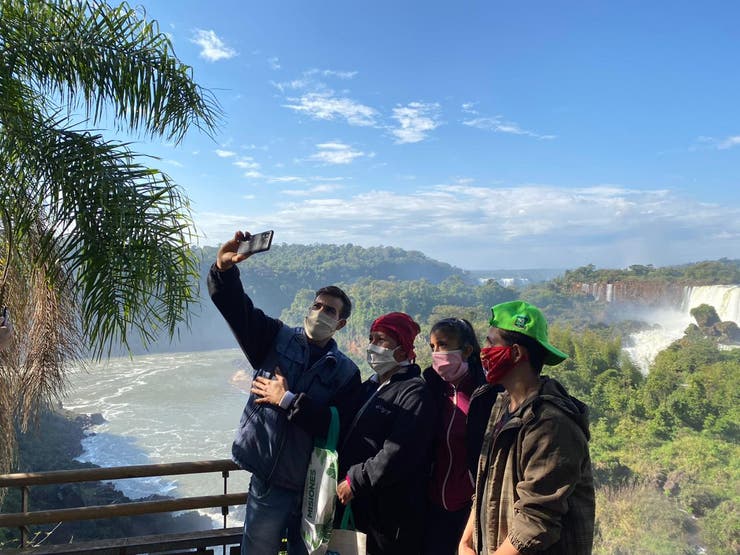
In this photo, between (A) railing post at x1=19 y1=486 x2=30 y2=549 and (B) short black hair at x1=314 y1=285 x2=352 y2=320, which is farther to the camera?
(A) railing post at x1=19 y1=486 x2=30 y2=549

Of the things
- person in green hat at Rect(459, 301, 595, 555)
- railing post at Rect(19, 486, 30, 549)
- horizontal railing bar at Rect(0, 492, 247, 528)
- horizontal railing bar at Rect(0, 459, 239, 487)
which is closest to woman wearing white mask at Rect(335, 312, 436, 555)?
person in green hat at Rect(459, 301, 595, 555)

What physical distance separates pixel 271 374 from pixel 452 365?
0.78m

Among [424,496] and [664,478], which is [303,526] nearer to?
[424,496]

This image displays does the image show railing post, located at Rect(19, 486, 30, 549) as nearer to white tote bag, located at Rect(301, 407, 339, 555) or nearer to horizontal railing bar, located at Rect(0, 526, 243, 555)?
horizontal railing bar, located at Rect(0, 526, 243, 555)

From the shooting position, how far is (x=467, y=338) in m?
2.12

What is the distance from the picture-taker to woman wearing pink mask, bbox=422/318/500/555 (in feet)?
6.33

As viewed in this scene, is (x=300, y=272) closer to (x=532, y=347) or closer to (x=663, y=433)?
(x=663, y=433)

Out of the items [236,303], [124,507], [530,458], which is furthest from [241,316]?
[530,458]

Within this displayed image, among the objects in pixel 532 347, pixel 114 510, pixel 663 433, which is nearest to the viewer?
pixel 532 347

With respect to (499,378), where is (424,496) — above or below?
below

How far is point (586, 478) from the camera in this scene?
53.6 inches

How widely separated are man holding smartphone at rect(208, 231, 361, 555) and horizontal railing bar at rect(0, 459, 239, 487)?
304mm

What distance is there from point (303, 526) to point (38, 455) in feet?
95.4

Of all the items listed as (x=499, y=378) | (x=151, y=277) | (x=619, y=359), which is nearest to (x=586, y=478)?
(x=499, y=378)
